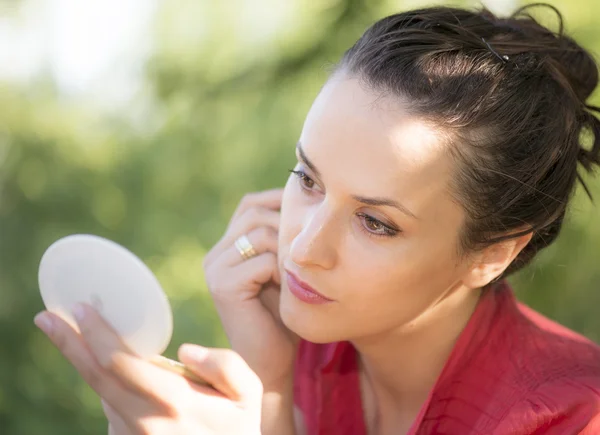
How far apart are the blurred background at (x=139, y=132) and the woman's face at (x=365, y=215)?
1.27m

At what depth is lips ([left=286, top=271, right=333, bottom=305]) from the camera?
53.7 inches

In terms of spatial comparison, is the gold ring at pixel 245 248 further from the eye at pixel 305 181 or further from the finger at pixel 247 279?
the eye at pixel 305 181

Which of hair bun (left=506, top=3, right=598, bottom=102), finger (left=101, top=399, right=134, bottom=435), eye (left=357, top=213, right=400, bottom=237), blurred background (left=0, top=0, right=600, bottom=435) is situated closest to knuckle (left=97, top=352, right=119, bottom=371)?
finger (left=101, top=399, right=134, bottom=435)

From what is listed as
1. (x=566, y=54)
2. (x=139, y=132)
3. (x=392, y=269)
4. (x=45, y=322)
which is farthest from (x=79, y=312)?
(x=139, y=132)

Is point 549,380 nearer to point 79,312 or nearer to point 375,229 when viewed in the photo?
point 375,229

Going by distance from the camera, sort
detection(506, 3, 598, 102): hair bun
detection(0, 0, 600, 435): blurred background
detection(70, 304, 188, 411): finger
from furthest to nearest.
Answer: detection(0, 0, 600, 435): blurred background
detection(506, 3, 598, 102): hair bun
detection(70, 304, 188, 411): finger

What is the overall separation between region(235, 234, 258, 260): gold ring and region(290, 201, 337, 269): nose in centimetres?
35

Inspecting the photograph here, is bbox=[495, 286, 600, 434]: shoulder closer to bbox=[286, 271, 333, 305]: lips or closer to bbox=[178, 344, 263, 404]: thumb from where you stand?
bbox=[286, 271, 333, 305]: lips

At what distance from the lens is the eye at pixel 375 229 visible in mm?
1319

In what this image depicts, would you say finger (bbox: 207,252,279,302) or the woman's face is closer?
the woman's face

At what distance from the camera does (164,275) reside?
2.66 m

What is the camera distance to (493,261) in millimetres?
1468

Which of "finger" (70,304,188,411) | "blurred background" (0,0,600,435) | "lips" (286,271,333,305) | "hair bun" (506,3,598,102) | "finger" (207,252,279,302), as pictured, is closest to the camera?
"finger" (70,304,188,411)

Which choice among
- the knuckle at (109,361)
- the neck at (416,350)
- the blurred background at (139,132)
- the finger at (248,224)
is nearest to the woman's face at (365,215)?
the neck at (416,350)
